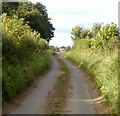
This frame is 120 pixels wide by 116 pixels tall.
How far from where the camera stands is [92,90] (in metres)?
15.5

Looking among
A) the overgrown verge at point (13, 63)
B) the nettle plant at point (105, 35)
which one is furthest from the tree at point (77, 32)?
the overgrown verge at point (13, 63)

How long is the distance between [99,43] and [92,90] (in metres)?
10.2

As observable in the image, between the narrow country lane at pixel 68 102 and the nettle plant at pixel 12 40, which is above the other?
the nettle plant at pixel 12 40

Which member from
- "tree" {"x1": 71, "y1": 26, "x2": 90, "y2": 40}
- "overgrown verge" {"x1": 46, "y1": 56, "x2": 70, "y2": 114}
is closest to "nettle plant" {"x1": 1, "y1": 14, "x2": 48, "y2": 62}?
"overgrown verge" {"x1": 46, "y1": 56, "x2": 70, "y2": 114}

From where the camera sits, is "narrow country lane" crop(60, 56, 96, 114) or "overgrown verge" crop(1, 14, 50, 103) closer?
"narrow country lane" crop(60, 56, 96, 114)

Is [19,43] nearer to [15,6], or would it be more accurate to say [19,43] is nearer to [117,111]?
[117,111]

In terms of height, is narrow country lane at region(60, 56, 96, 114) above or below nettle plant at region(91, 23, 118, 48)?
below

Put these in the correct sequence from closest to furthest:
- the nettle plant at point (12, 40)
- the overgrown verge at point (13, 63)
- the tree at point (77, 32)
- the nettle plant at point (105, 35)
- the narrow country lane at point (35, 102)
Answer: the narrow country lane at point (35, 102)
the overgrown verge at point (13, 63)
the nettle plant at point (12, 40)
the nettle plant at point (105, 35)
the tree at point (77, 32)

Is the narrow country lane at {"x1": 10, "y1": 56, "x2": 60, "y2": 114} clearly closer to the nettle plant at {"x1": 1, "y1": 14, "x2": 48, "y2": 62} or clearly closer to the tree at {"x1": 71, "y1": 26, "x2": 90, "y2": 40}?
the nettle plant at {"x1": 1, "y1": 14, "x2": 48, "y2": 62}

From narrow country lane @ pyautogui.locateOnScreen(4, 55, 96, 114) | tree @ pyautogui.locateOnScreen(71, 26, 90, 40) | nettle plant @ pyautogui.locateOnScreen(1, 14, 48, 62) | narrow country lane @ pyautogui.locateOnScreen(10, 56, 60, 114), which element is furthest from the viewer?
tree @ pyautogui.locateOnScreen(71, 26, 90, 40)

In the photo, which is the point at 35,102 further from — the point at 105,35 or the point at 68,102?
the point at 105,35

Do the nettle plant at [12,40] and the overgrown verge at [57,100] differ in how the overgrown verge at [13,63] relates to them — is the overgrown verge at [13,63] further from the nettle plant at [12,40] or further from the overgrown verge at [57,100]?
the overgrown verge at [57,100]

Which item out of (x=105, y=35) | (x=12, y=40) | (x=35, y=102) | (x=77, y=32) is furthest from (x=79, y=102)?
(x=77, y=32)

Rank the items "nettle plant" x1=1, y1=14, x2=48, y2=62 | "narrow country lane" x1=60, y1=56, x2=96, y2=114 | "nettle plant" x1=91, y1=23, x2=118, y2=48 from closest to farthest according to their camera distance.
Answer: "narrow country lane" x1=60, y1=56, x2=96, y2=114, "nettle plant" x1=1, y1=14, x2=48, y2=62, "nettle plant" x1=91, y1=23, x2=118, y2=48
